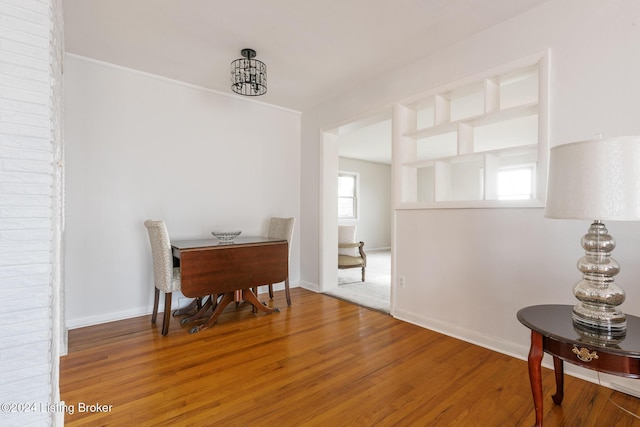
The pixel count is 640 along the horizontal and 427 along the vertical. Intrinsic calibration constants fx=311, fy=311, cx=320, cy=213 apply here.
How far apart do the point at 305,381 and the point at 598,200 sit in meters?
1.65

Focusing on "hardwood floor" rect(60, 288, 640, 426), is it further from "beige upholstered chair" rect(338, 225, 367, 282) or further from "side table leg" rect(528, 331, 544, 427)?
"beige upholstered chair" rect(338, 225, 367, 282)

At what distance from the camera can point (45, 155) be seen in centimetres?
101

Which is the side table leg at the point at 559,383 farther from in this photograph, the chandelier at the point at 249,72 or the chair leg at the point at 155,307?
the chair leg at the point at 155,307

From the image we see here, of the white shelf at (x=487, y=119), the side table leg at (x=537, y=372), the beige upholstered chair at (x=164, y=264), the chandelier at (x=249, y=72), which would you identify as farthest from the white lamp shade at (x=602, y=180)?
the beige upholstered chair at (x=164, y=264)

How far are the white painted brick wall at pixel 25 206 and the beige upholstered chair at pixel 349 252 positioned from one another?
357cm

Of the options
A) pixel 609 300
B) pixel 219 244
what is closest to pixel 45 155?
pixel 219 244

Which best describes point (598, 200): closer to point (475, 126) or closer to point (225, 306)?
point (475, 126)

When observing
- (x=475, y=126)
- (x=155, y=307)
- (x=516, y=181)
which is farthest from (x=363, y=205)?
(x=155, y=307)

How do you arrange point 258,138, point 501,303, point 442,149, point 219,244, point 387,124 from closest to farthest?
point 501,303 < point 219,244 < point 258,138 < point 387,124 < point 442,149

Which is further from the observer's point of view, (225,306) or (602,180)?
(225,306)

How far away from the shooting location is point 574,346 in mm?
1215

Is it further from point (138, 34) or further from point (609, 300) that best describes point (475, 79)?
point (138, 34)

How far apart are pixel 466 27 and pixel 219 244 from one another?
8.31ft

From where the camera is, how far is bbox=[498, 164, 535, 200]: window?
5.87 meters
